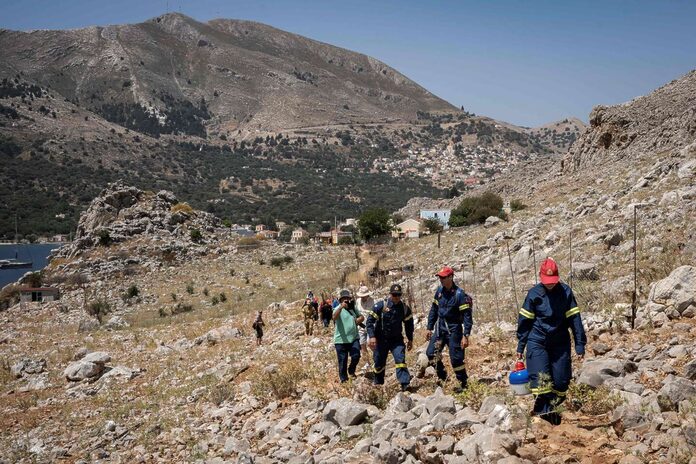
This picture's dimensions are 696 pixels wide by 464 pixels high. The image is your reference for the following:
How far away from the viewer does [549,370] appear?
4742 mm

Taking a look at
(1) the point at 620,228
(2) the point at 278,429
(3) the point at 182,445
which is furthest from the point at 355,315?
(1) the point at 620,228

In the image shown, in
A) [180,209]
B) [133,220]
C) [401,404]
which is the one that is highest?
[180,209]

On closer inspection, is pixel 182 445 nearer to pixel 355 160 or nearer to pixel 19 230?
pixel 19 230

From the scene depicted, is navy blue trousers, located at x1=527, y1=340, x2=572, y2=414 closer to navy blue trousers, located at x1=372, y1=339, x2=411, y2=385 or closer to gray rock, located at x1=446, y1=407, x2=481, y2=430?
gray rock, located at x1=446, y1=407, x2=481, y2=430

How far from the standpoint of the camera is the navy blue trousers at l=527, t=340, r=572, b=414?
4676mm

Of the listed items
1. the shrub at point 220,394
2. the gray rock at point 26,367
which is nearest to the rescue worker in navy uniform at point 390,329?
the shrub at point 220,394

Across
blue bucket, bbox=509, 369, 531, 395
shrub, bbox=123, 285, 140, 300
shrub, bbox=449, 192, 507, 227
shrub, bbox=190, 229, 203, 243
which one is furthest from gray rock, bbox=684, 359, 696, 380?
shrub, bbox=190, 229, 203, 243

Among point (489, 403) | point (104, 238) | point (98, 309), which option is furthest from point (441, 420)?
point (104, 238)

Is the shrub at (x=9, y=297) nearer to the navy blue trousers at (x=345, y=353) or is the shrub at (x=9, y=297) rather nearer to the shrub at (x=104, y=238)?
the shrub at (x=104, y=238)

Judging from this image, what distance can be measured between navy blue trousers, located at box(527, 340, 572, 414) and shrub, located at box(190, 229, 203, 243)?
112 feet

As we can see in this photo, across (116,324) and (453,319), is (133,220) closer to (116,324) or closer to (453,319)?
(116,324)

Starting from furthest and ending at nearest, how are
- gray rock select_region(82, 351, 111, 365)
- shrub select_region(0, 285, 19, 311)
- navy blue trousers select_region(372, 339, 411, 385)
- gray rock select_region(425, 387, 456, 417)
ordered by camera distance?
shrub select_region(0, 285, 19, 311) < gray rock select_region(82, 351, 111, 365) < navy blue trousers select_region(372, 339, 411, 385) < gray rock select_region(425, 387, 456, 417)

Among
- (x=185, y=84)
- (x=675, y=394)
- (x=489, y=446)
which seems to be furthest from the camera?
(x=185, y=84)

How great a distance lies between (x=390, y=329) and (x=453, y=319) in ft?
2.71
